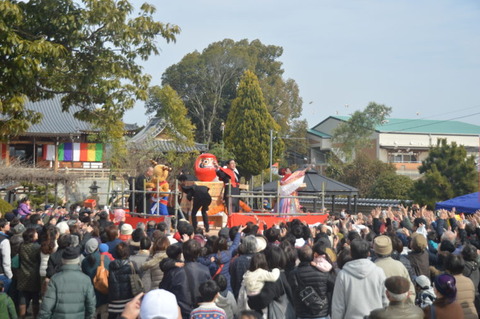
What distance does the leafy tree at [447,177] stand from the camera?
24.9m

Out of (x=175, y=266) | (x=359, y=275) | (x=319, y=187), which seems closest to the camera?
(x=359, y=275)

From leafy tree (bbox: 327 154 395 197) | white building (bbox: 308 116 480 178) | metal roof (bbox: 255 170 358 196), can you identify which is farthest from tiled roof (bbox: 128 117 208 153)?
metal roof (bbox: 255 170 358 196)

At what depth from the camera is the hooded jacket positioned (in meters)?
5.93

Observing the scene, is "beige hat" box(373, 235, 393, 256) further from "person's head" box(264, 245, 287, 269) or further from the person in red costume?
the person in red costume

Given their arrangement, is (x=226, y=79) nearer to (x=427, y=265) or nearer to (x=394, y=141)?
(x=394, y=141)

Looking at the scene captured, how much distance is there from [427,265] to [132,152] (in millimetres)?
32561

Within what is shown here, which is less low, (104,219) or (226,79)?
(226,79)

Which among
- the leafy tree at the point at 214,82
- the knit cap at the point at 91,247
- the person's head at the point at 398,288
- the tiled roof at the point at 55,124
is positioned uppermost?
the leafy tree at the point at 214,82

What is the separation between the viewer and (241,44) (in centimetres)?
5453

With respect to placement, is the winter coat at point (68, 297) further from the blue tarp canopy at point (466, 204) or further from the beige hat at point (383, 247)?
the blue tarp canopy at point (466, 204)

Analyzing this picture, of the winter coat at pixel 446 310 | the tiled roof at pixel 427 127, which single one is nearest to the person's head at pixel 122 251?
the winter coat at pixel 446 310

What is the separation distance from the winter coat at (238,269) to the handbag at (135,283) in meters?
1.03

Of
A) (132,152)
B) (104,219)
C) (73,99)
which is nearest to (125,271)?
(104,219)

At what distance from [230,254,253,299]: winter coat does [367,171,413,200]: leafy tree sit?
26702mm
